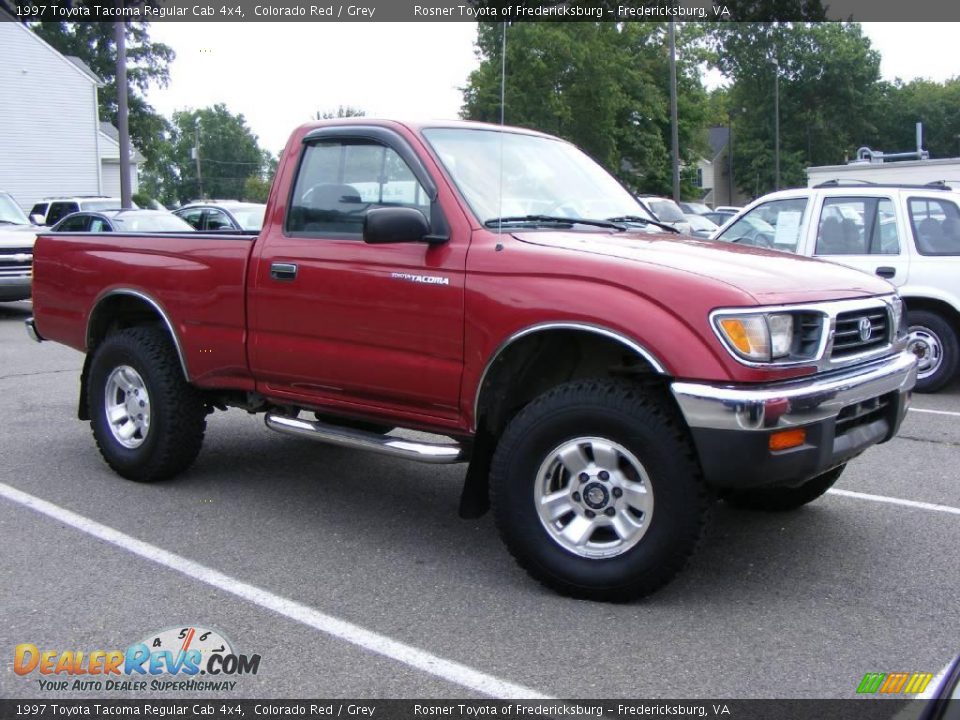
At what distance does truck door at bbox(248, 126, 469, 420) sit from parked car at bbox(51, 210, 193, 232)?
995cm

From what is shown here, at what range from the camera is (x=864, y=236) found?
9.20m

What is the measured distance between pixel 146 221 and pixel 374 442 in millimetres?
11554

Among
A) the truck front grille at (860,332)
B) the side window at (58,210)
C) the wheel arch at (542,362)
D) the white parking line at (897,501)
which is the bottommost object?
the white parking line at (897,501)

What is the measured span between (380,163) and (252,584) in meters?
2.12

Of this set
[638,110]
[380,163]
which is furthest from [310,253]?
[638,110]

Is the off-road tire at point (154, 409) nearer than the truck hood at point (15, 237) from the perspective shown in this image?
Yes

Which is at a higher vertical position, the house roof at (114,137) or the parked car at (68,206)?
the house roof at (114,137)

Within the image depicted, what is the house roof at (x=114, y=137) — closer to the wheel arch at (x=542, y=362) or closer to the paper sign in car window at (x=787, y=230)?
the paper sign in car window at (x=787, y=230)

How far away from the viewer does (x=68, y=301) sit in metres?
6.43

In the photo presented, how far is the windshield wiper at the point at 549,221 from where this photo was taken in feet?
15.5

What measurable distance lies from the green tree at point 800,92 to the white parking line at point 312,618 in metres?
63.9

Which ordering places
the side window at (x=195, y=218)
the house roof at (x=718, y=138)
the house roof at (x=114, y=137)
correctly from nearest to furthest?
1. the side window at (x=195, y=218)
2. the house roof at (x=114, y=137)
3. the house roof at (x=718, y=138)

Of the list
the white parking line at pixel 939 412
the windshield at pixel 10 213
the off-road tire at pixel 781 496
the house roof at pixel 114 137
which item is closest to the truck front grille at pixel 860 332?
the off-road tire at pixel 781 496

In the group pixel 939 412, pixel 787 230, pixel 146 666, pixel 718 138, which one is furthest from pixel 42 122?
pixel 718 138
